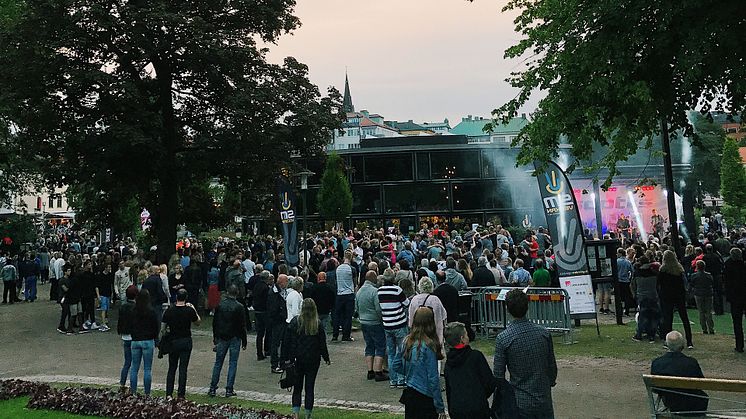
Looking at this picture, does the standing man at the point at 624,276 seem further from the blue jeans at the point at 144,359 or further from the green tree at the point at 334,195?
the green tree at the point at 334,195

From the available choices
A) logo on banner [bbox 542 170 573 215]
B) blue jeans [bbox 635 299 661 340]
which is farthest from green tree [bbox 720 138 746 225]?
blue jeans [bbox 635 299 661 340]

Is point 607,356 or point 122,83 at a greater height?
point 122,83

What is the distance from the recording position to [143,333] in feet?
33.9

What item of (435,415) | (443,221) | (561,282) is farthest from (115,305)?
(443,221)

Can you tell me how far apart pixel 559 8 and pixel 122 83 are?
13.6m

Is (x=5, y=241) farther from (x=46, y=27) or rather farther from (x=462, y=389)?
(x=462, y=389)

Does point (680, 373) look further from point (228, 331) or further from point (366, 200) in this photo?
point (366, 200)

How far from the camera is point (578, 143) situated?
10.4 m

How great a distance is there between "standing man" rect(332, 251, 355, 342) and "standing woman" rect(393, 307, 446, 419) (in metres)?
8.03

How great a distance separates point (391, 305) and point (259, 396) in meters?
2.61

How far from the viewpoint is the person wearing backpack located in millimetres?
12094

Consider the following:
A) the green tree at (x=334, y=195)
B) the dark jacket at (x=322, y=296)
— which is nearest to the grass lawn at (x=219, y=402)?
the dark jacket at (x=322, y=296)

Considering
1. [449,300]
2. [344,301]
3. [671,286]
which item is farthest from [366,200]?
[449,300]

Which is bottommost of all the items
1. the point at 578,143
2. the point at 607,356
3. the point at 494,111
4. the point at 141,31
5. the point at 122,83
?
the point at 607,356
